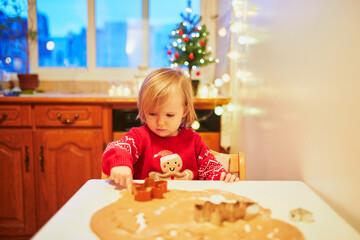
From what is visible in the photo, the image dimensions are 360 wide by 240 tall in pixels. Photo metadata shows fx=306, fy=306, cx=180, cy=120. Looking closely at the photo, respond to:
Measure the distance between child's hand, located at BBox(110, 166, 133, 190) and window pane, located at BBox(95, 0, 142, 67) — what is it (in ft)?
6.23

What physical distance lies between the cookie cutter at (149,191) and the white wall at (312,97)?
43 cm

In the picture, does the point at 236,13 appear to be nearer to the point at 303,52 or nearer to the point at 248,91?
the point at 248,91

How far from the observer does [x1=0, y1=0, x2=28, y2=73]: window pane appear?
2424mm

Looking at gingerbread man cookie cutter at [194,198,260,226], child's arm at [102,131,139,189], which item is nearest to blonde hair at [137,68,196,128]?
child's arm at [102,131,139,189]

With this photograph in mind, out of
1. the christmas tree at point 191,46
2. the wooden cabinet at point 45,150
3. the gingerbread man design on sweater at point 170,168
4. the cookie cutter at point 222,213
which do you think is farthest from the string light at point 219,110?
the cookie cutter at point 222,213

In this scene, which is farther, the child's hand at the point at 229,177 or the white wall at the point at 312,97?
the child's hand at the point at 229,177

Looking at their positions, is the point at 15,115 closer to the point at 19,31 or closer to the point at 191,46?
the point at 19,31

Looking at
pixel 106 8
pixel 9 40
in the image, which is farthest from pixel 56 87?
pixel 106 8

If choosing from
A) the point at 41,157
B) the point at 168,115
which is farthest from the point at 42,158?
the point at 168,115

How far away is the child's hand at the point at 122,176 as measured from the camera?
0.80 m

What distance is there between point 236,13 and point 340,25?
1147 millimetres

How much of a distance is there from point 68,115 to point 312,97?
4.90 feet

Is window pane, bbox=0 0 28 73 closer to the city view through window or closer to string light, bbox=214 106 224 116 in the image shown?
the city view through window

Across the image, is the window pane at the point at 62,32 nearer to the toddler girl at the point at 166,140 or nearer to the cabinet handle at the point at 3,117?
the cabinet handle at the point at 3,117
